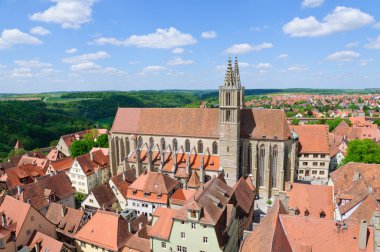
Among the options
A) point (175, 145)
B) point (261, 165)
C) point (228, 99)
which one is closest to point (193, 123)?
point (175, 145)

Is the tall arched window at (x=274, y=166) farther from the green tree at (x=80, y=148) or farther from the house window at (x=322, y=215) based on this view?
→ the green tree at (x=80, y=148)

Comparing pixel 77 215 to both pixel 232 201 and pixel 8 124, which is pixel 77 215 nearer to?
pixel 232 201

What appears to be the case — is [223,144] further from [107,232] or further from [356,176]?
[107,232]

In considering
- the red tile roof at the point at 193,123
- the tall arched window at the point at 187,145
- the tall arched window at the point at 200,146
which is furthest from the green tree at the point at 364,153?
the tall arched window at the point at 187,145

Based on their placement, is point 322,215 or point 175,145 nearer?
point 322,215

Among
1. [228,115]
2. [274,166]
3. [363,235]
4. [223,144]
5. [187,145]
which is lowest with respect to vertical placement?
[274,166]

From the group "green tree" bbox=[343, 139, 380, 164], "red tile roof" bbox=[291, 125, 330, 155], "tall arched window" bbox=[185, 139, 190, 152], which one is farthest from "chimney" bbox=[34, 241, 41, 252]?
"green tree" bbox=[343, 139, 380, 164]
